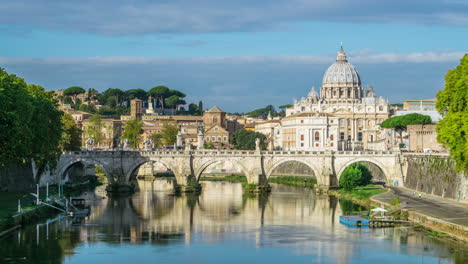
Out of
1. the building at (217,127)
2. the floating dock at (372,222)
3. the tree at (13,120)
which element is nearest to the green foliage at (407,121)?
the building at (217,127)

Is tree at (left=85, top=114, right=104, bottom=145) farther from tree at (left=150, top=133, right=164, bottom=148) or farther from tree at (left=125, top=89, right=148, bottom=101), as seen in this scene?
tree at (left=125, top=89, right=148, bottom=101)

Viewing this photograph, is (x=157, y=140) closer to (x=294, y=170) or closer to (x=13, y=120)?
(x=294, y=170)

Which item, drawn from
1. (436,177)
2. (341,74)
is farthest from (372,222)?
(341,74)

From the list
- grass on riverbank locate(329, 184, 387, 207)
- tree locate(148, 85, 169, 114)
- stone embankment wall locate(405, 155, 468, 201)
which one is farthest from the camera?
tree locate(148, 85, 169, 114)

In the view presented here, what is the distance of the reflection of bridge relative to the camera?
72.7 meters

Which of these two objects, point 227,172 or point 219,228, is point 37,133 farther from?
point 227,172

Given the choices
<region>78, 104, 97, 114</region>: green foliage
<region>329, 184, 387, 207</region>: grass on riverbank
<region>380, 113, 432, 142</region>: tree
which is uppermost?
<region>78, 104, 97, 114</region>: green foliage

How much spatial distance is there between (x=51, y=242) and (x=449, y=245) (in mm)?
20319

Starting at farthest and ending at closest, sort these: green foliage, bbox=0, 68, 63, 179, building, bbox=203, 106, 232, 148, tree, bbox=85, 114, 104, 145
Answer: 1. building, bbox=203, 106, 232, 148
2. tree, bbox=85, 114, 104, 145
3. green foliage, bbox=0, 68, 63, 179

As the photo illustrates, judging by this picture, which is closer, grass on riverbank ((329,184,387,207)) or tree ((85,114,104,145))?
grass on riverbank ((329,184,387,207))

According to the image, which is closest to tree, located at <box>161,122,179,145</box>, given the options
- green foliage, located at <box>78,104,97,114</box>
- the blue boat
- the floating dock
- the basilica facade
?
the basilica facade

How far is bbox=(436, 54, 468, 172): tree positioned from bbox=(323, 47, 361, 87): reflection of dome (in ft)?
354

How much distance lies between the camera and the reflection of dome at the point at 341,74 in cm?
16000

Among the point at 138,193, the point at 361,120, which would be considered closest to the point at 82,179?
the point at 138,193
